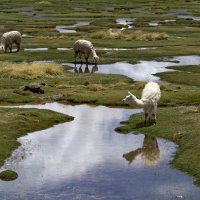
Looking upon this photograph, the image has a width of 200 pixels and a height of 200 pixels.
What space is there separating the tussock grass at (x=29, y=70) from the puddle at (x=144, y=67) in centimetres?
475

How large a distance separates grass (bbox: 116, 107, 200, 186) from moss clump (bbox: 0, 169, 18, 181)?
642cm

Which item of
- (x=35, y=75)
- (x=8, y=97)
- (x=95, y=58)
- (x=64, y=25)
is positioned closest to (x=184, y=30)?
(x=64, y=25)

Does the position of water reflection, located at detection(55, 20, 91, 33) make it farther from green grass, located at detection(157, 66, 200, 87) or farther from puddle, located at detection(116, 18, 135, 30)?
green grass, located at detection(157, 66, 200, 87)

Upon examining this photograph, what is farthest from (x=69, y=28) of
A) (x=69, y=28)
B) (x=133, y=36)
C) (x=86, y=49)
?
(x=86, y=49)

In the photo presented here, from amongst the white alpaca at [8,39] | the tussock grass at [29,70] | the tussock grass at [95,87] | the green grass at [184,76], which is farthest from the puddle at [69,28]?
the tussock grass at [95,87]

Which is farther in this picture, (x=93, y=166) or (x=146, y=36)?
(x=146, y=36)

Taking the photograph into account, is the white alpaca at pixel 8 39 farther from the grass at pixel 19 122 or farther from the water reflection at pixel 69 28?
the grass at pixel 19 122

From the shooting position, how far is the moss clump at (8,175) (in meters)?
23.9

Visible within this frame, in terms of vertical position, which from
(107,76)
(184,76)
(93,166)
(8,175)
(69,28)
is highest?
(8,175)

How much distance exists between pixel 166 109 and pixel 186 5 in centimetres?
10377

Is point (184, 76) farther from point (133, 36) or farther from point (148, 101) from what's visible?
point (133, 36)

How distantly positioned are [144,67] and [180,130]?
24.1m

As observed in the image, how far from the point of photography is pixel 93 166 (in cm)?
2559

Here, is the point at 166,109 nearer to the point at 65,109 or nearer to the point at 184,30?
the point at 65,109
